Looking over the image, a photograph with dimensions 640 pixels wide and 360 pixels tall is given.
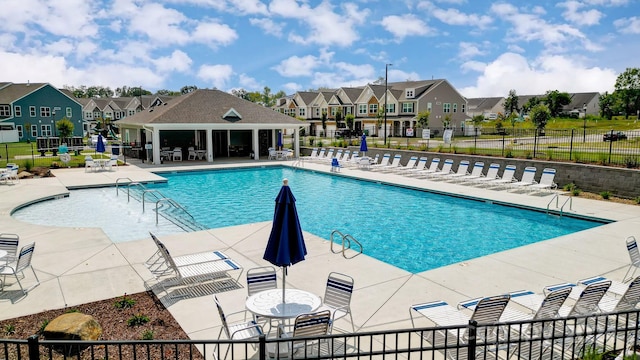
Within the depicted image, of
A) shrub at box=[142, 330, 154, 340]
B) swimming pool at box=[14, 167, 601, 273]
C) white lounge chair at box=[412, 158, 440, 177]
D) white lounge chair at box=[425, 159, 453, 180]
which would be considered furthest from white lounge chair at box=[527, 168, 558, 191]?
shrub at box=[142, 330, 154, 340]

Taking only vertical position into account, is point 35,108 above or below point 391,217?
above

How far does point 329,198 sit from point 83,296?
12.5 metres

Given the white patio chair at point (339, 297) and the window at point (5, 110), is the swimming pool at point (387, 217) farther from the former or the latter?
the window at point (5, 110)

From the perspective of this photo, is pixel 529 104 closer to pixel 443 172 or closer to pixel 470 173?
pixel 470 173

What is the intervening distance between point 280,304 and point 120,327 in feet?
8.19

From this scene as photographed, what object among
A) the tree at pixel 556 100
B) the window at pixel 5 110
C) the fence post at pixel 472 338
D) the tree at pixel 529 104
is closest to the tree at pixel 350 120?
the window at pixel 5 110

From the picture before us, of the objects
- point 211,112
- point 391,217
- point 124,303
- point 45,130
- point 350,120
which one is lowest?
point 391,217

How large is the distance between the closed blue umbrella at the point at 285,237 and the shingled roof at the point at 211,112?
25588 millimetres

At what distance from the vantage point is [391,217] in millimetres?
15742

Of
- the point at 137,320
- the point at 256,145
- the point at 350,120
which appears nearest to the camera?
the point at 137,320

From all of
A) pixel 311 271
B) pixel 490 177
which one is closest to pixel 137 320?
pixel 311 271

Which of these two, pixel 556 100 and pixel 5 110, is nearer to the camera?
pixel 5 110

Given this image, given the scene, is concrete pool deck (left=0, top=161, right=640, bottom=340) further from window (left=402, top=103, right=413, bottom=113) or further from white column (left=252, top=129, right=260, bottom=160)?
window (left=402, top=103, right=413, bottom=113)

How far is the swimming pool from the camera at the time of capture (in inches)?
485
